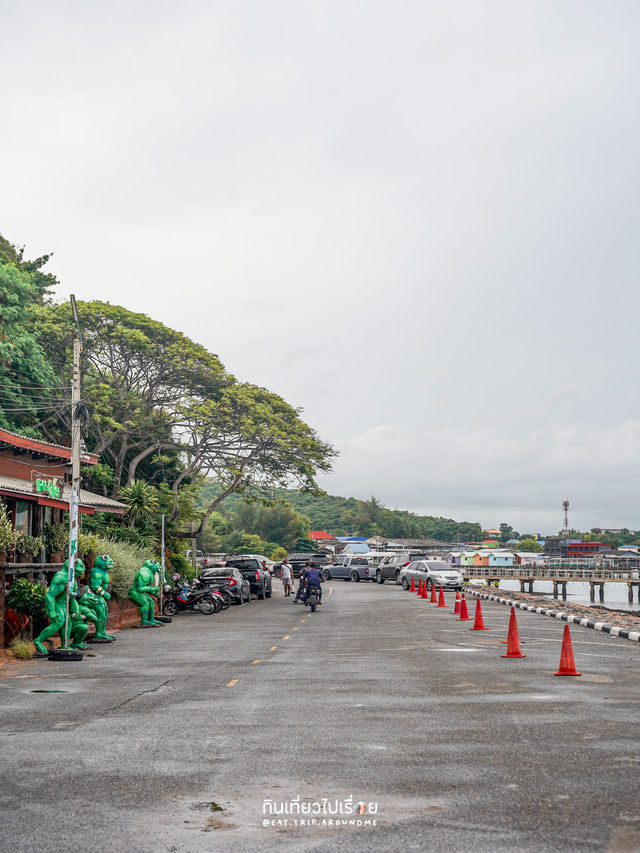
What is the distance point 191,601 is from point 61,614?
44.8 ft

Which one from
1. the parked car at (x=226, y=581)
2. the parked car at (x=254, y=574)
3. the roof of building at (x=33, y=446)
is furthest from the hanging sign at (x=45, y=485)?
the parked car at (x=254, y=574)

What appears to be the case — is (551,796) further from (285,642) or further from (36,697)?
(285,642)

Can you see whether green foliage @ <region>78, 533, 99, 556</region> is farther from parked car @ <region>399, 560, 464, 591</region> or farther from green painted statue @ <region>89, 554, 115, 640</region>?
parked car @ <region>399, 560, 464, 591</region>

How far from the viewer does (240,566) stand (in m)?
41.6

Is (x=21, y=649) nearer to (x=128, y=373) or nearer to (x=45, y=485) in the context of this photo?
(x=45, y=485)

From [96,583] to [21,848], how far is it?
53.2ft

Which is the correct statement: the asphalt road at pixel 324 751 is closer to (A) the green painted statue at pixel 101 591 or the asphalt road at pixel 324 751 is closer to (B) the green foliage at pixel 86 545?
(A) the green painted statue at pixel 101 591

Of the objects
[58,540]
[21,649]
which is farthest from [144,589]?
[21,649]

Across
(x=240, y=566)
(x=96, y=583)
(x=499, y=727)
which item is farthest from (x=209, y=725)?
(x=240, y=566)

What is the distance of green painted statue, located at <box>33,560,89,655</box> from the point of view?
18.0 metres

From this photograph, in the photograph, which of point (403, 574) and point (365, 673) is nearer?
point (365, 673)

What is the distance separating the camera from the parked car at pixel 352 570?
63106 millimetres

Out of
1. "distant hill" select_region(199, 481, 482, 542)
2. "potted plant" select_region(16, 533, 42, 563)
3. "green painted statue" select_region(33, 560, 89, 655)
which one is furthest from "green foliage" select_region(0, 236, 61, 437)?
"distant hill" select_region(199, 481, 482, 542)

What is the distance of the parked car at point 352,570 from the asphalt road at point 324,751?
46.6 m
